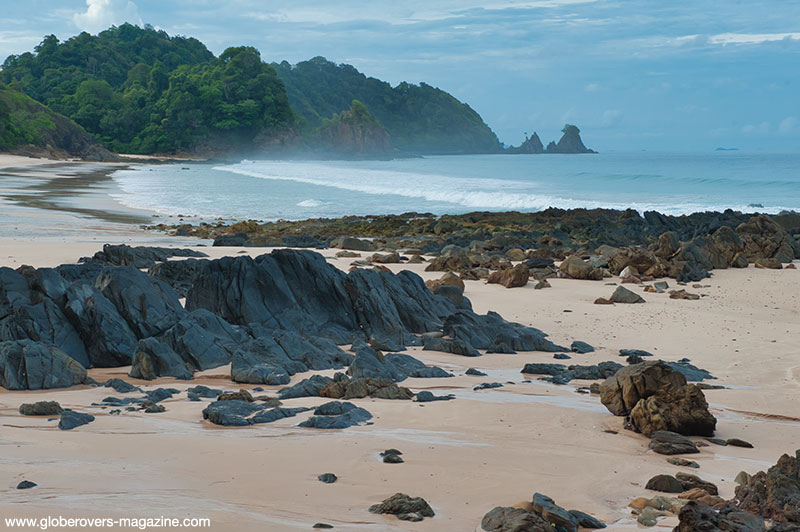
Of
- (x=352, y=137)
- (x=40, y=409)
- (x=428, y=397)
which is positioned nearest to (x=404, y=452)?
(x=428, y=397)

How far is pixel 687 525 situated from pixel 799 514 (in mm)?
695

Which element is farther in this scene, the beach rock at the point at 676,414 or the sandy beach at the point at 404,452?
the beach rock at the point at 676,414

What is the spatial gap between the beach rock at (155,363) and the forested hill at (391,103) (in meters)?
181

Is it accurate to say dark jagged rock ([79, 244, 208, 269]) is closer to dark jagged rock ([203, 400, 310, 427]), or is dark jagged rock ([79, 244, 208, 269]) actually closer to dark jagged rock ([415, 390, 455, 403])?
dark jagged rock ([203, 400, 310, 427])

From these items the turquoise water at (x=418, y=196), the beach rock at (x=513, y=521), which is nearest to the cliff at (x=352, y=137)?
the turquoise water at (x=418, y=196)

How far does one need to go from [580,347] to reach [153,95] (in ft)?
381

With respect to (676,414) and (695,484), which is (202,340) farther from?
(695,484)

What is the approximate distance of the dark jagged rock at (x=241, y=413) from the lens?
556 centimetres

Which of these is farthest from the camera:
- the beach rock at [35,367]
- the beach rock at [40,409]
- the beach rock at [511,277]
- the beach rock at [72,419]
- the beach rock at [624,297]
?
the beach rock at [511,277]

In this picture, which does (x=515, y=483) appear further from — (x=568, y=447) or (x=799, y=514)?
(x=799, y=514)

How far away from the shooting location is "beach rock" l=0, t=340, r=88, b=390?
252 inches

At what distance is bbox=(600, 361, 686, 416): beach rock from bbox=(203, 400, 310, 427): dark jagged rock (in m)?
2.38

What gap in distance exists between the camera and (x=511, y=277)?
13250mm

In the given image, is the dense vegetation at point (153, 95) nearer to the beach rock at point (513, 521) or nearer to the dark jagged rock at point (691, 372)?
the dark jagged rock at point (691, 372)
